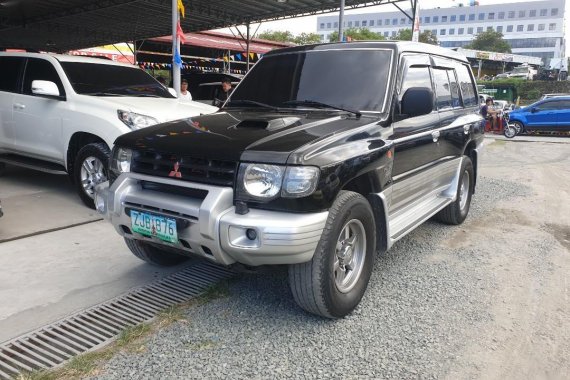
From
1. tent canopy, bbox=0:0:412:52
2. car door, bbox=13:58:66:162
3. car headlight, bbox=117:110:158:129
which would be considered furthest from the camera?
tent canopy, bbox=0:0:412:52

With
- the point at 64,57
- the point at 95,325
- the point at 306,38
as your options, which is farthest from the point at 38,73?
the point at 306,38

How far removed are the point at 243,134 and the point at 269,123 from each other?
0.28m

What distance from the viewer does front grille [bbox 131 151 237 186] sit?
2.85m

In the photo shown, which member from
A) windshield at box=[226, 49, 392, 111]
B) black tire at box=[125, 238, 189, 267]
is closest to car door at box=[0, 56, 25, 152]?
black tire at box=[125, 238, 189, 267]

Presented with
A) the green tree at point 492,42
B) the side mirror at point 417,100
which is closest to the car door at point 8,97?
the side mirror at point 417,100

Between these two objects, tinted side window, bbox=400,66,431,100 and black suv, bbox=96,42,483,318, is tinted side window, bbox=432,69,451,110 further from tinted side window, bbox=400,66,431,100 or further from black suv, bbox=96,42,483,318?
tinted side window, bbox=400,66,431,100

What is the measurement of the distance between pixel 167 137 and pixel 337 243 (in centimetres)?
134

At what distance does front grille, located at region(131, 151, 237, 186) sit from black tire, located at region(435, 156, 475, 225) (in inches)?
133

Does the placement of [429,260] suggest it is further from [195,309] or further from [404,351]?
[195,309]

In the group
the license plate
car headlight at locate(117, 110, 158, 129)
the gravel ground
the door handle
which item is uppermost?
car headlight at locate(117, 110, 158, 129)

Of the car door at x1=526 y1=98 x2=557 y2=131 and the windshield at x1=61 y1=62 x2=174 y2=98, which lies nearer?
the windshield at x1=61 y1=62 x2=174 y2=98

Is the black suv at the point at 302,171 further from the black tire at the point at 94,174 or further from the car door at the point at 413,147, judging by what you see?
the black tire at the point at 94,174

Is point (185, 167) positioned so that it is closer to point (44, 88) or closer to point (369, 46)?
point (369, 46)

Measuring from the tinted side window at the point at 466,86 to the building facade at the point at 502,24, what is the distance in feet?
366
